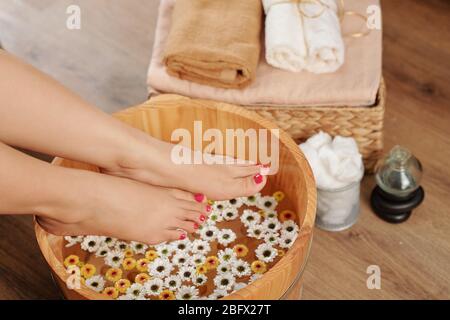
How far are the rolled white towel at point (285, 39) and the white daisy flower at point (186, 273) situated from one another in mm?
475

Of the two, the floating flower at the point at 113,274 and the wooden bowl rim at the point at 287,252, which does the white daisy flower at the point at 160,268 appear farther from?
the wooden bowl rim at the point at 287,252

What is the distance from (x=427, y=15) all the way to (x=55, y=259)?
1.26 meters

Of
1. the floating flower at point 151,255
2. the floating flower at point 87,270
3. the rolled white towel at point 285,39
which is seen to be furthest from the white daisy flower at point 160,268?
the rolled white towel at point 285,39

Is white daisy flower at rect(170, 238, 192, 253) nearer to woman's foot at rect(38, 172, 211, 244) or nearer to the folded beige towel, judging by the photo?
woman's foot at rect(38, 172, 211, 244)

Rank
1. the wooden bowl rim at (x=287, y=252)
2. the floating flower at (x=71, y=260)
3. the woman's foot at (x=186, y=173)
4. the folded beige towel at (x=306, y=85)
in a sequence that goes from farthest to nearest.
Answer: the folded beige towel at (x=306, y=85) < the floating flower at (x=71, y=260) < the woman's foot at (x=186, y=173) < the wooden bowl rim at (x=287, y=252)

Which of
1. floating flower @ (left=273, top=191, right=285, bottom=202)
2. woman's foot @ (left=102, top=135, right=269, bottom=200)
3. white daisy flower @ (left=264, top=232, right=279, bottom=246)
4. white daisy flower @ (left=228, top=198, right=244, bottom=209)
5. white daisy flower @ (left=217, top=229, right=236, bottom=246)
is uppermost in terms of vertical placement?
woman's foot @ (left=102, top=135, right=269, bottom=200)

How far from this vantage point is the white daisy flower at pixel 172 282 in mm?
1300

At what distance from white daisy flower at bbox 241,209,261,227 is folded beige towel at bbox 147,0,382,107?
24 cm

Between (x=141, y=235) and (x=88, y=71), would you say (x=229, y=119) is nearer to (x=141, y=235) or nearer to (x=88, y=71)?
(x=141, y=235)

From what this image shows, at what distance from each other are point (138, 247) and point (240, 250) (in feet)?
0.66

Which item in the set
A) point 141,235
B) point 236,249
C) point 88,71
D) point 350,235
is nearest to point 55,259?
point 141,235

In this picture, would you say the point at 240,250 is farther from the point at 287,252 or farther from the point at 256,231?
the point at 287,252

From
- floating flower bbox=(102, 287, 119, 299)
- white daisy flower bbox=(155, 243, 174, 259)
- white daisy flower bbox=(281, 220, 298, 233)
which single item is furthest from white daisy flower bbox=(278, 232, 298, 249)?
floating flower bbox=(102, 287, 119, 299)

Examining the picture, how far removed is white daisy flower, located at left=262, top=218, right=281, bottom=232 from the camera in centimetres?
136
